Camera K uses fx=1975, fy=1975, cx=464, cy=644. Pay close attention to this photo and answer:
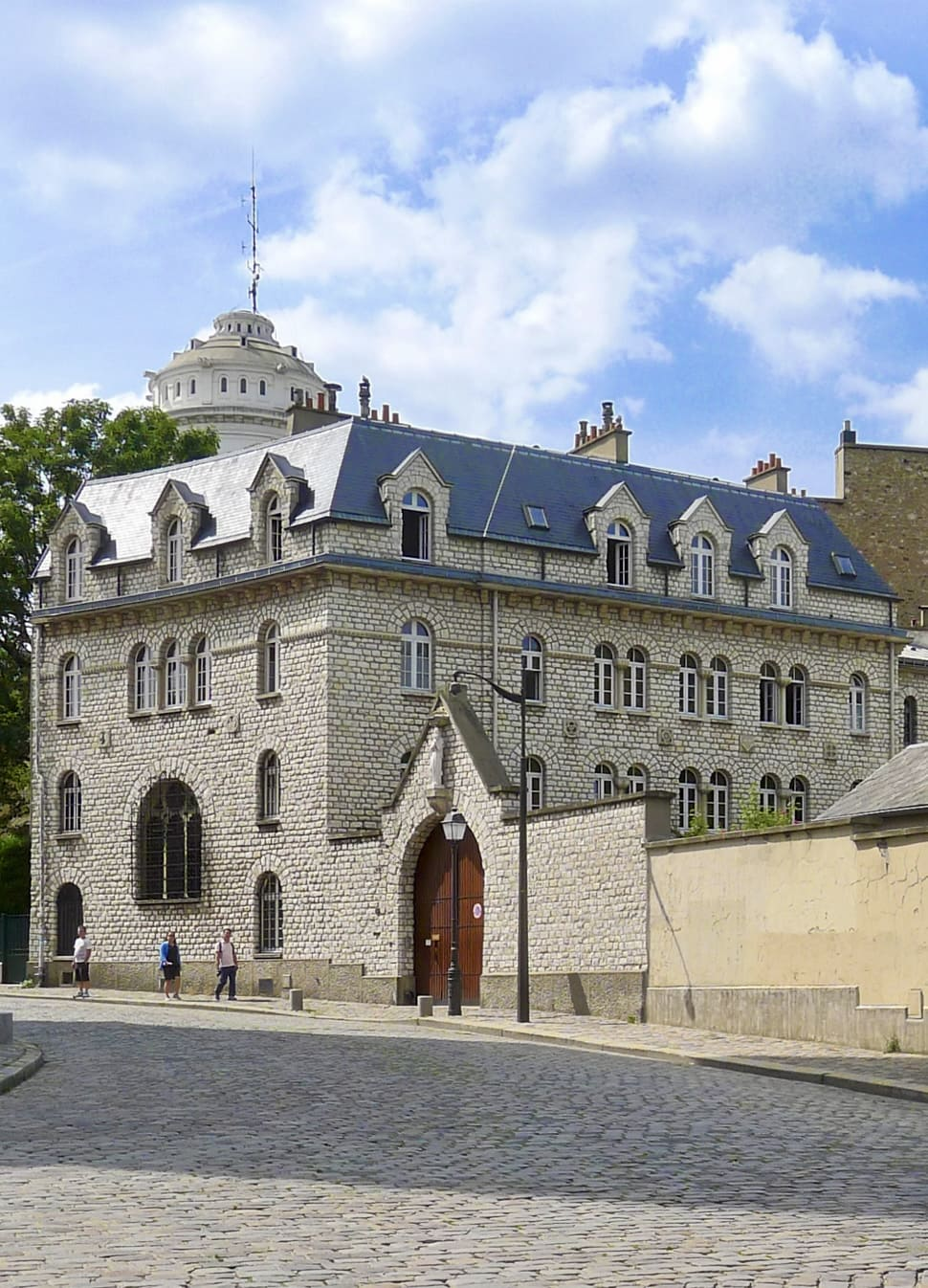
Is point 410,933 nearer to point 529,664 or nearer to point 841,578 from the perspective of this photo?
point 529,664

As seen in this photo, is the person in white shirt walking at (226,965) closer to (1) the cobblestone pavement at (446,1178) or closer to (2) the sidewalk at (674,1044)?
(2) the sidewalk at (674,1044)

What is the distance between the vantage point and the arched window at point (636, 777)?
45.8 metres

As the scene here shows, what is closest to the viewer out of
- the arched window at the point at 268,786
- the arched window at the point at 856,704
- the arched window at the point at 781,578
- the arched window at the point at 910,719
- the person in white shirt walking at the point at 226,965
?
the person in white shirt walking at the point at 226,965

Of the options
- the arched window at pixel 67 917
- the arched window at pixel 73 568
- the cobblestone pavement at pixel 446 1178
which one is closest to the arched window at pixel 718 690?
the arched window at pixel 73 568

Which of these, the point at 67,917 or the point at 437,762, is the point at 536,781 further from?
the point at 67,917

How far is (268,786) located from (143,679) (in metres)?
4.87

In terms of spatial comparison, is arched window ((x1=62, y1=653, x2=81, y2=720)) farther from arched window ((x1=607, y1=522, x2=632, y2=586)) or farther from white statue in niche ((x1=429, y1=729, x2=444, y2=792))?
white statue in niche ((x1=429, y1=729, x2=444, y2=792))

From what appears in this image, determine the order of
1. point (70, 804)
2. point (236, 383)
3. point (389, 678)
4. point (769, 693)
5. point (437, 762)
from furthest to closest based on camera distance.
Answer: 1. point (236, 383)
2. point (769, 693)
3. point (70, 804)
4. point (389, 678)
5. point (437, 762)

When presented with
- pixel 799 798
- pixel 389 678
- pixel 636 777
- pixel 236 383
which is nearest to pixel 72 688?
pixel 389 678

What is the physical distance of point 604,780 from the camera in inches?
1784

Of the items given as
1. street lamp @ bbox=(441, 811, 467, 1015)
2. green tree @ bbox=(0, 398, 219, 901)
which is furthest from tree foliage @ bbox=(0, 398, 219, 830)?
street lamp @ bbox=(441, 811, 467, 1015)

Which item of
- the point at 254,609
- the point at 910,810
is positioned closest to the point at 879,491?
the point at 254,609

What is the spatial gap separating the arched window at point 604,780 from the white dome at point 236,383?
1643 inches

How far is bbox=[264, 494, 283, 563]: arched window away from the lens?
142ft
